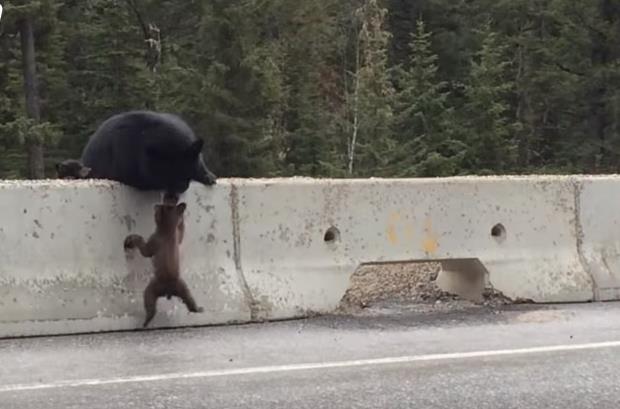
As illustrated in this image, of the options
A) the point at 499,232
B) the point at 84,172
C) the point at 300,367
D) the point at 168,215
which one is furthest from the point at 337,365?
the point at 84,172

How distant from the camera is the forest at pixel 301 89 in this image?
31.0 metres

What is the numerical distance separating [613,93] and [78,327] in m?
31.3

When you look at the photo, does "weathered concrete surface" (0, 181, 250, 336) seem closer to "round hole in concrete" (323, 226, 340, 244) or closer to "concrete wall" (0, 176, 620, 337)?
"concrete wall" (0, 176, 620, 337)

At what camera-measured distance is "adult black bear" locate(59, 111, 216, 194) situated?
23.4ft

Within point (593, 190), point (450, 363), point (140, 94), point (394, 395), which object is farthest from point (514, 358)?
point (140, 94)

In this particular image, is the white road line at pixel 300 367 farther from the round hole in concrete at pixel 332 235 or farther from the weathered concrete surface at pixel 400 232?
the round hole in concrete at pixel 332 235

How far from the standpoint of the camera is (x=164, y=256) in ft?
23.0

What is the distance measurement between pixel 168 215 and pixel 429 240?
1.96m

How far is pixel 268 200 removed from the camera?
24.4 ft

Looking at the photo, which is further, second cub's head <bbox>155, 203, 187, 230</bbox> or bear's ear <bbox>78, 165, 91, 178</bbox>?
bear's ear <bbox>78, 165, 91, 178</bbox>

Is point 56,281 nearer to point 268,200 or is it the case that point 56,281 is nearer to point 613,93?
point 268,200

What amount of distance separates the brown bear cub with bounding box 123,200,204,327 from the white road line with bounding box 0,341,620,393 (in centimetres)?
128

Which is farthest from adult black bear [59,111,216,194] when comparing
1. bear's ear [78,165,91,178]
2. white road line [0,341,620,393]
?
white road line [0,341,620,393]

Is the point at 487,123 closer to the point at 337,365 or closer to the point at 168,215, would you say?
the point at 168,215
